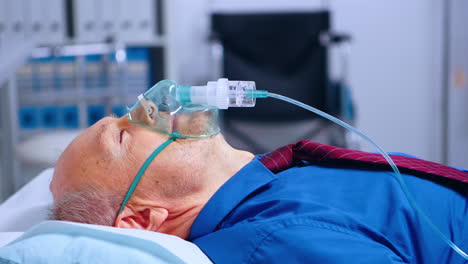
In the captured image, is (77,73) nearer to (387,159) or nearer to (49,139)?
(49,139)

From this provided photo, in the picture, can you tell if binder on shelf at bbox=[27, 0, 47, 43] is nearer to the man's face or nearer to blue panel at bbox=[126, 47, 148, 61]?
blue panel at bbox=[126, 47, 148, 61]

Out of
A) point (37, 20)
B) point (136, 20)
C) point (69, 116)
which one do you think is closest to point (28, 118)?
point (69, 116)

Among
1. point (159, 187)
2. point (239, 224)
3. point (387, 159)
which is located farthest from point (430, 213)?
point (159, 187)

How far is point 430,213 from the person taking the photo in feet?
3.35

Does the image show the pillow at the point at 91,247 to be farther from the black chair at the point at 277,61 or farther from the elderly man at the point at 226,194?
the black chair at the point at 277,61

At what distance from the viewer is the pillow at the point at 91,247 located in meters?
0.85

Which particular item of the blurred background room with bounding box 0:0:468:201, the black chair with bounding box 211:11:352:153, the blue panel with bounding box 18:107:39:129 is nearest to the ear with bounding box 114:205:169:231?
the blurred background room with bounding box 0:0:468:201

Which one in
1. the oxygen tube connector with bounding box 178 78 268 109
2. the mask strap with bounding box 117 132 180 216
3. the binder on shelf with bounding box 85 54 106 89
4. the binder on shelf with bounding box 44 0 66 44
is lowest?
the mask strap with bounding box 117 132 180 216

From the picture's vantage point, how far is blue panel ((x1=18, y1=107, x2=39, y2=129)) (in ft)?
9.23

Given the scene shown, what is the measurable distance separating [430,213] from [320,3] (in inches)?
113

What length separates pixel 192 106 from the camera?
106 cm

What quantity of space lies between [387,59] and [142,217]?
3.02 metres

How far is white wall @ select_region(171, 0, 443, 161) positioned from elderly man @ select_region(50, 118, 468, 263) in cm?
255

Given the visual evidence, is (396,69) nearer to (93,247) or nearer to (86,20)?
(86,20)
